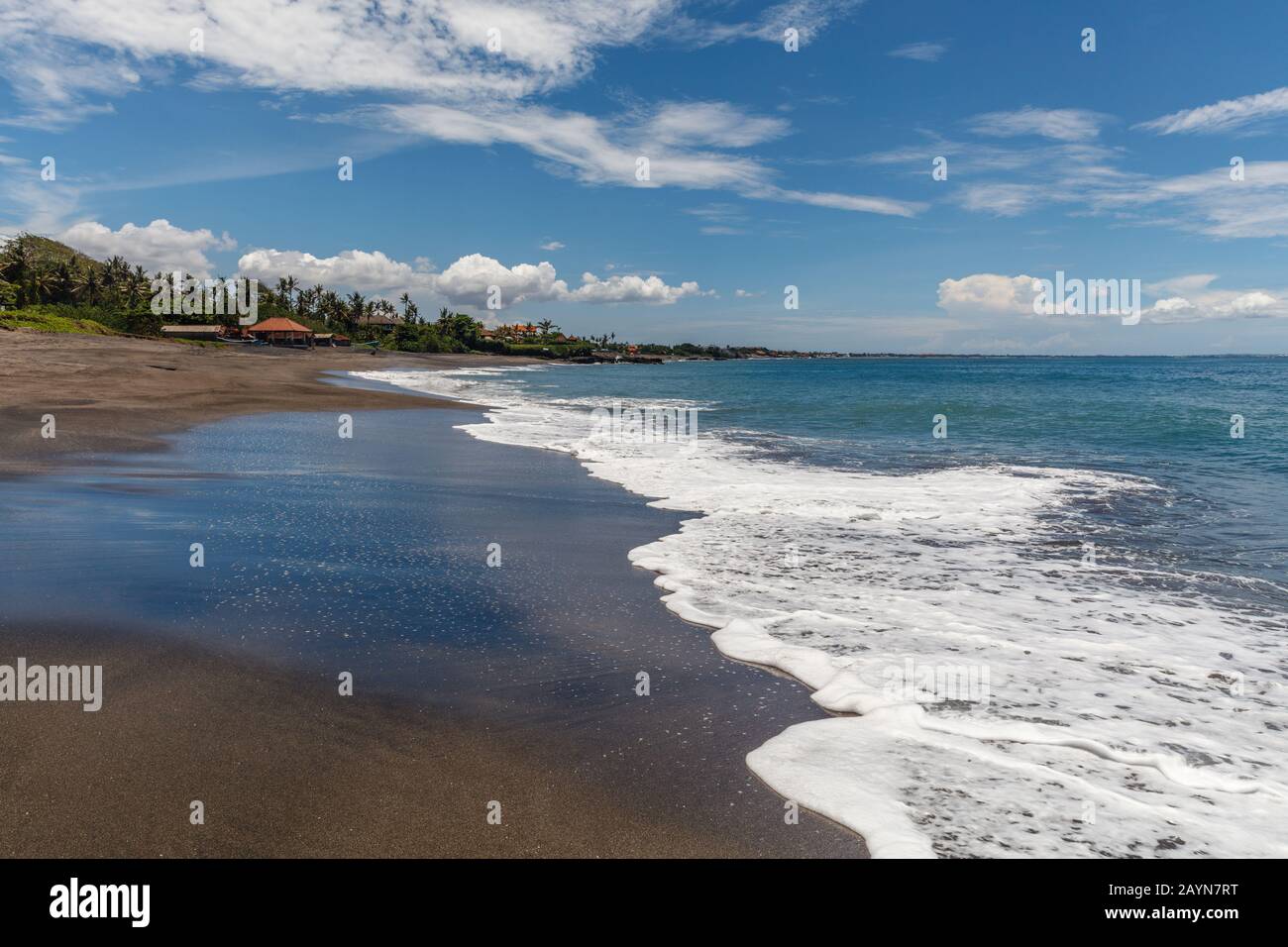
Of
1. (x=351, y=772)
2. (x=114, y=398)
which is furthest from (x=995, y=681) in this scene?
(x=114, y=398)

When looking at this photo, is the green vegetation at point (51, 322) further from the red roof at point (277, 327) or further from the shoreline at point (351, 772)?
the shoreline at point (351, 772)

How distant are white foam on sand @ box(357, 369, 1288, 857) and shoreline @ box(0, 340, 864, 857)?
50cm

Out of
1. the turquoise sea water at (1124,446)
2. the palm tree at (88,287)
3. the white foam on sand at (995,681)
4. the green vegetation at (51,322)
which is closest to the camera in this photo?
the white foam on sand at (995,681)

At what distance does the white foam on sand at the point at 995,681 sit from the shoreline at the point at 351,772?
0.50 m

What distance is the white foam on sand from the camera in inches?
166

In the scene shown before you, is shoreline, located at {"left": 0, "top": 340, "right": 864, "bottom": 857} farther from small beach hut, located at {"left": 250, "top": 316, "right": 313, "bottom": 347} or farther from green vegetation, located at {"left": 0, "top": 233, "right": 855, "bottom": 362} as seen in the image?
small beach hut, located at {"left": 250, "top": 316, "right": 313, "bottom": 347}

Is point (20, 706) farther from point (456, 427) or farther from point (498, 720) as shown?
point (456, 427)

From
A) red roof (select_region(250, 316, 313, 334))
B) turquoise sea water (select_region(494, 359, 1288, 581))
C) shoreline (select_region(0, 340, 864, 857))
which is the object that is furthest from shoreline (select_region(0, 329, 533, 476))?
red roof (select_region(250, 316, 313, 334))

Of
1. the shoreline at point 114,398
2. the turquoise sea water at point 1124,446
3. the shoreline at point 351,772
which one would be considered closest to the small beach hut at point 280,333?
the shoreline at point 114,398

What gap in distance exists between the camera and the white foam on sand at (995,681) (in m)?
4.23

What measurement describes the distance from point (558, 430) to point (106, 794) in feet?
71.4

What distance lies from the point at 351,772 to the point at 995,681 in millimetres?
4994
